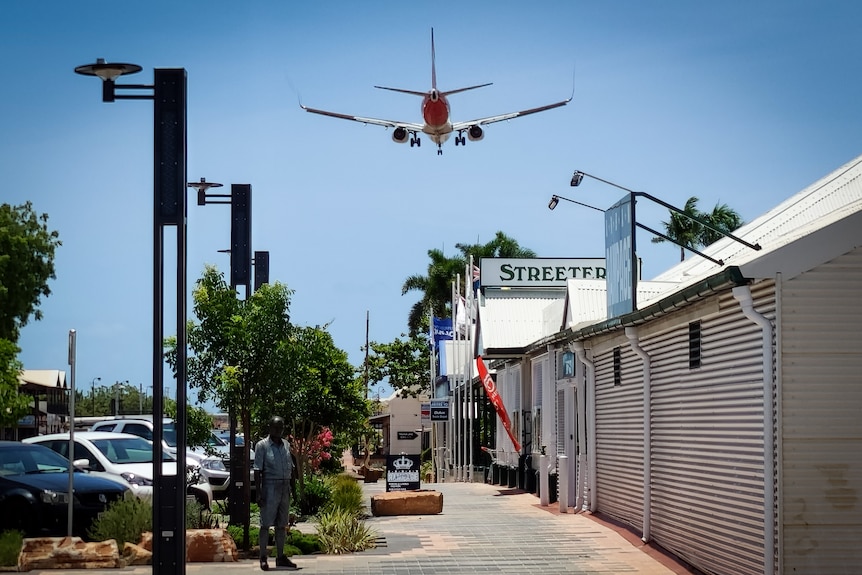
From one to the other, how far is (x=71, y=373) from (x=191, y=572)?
3838 millimetres

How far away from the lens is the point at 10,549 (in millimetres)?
15953

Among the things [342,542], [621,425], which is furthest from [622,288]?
[342,542]

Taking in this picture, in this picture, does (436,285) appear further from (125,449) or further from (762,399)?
(762,399)

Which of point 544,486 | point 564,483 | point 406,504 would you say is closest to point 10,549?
point 406,504

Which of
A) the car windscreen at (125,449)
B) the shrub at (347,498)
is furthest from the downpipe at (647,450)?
the car windscreen at (125,449)

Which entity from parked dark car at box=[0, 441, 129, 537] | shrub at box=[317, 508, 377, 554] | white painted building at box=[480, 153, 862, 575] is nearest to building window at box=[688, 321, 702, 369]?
white painted building at box=[480, 153, 862, 575]

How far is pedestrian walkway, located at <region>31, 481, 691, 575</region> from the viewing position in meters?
15.7

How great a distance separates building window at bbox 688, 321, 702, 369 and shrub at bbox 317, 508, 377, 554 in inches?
212

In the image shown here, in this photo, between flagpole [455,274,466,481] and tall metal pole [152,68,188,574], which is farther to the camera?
flagpole [455,274,466,481]

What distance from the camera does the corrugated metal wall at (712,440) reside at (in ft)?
43.3

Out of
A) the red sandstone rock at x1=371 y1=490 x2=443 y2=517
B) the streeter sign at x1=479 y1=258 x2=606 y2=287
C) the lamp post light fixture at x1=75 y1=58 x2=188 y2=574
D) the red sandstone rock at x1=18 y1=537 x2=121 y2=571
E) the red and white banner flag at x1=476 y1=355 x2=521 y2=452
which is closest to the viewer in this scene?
the lamp post light fixture at x1=75 y1=58 x2=188 y2=574

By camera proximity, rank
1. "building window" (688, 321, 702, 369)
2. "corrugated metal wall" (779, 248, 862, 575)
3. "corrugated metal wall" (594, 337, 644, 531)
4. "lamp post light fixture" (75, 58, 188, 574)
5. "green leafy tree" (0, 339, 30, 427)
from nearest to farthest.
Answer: "corrugated metal wall" (779, 248, 862, 575)
"lamp post light fixture" (75, 58, 188, 574)
"building window" (688, 321, 702, 369)
"green leafy tree" (0, 339, 30, 427)
"corrugated metal wall" (594, 337, 644, 531)

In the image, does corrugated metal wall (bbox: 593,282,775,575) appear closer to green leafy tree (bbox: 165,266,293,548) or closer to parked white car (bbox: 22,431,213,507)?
green leafy tree (bbox: 165,266,293,548)

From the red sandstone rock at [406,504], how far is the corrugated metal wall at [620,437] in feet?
11.0
